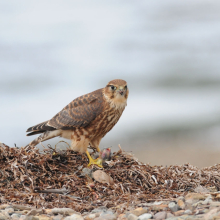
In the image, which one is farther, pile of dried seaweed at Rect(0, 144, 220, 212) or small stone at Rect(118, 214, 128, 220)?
pile of dried seaweed at Rect(0, 144, 220, 212)

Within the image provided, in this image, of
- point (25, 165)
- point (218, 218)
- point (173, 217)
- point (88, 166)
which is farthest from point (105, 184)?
point (218, 218)

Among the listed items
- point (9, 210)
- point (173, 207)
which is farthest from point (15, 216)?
point (173, 207)

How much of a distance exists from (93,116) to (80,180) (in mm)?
1069

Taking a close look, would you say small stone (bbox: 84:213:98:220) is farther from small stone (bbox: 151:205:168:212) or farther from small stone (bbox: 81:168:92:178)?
small stone (bbox: 81:168:92:178)

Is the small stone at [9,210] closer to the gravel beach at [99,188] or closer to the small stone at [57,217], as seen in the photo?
the gravel beach at [99,188]

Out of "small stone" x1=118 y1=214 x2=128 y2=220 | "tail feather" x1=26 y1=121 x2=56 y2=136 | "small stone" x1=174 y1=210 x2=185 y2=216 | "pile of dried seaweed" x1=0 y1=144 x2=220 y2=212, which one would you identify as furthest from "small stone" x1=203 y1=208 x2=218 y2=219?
"tail feather" x1=26 y1=121 x2=56 y2=136

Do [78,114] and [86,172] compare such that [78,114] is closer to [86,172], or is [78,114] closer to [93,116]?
[93,116]

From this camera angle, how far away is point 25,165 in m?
3.71

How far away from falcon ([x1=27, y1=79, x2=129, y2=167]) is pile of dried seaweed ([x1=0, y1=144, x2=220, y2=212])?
0.39m

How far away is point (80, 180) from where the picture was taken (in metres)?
3.69

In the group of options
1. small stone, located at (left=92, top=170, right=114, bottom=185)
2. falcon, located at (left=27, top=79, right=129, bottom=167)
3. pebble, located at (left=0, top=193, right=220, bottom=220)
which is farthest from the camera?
falcon, located at (left=27, top=79, right=129, bottom=167)

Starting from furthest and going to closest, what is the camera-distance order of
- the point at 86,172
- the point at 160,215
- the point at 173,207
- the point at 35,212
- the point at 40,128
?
the point at 40,128 < the point at 86,172 < the point at 35,212 < the point at 173,207 < the point at 160,215

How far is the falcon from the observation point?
4.55 m

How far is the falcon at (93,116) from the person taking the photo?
4.55m
